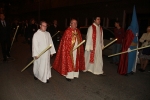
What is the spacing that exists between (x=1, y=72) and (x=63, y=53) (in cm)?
249

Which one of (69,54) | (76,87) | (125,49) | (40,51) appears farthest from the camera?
(125,49)

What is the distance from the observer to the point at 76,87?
5203mm

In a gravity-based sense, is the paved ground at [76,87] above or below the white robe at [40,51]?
below

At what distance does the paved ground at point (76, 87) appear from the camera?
4594mm

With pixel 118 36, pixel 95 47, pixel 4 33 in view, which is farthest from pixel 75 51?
pixel 4 33

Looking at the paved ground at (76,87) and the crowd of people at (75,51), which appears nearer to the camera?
the paved ground at (76,87)

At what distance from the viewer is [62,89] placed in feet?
16.5

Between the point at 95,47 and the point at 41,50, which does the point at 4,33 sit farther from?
the point at 95,47

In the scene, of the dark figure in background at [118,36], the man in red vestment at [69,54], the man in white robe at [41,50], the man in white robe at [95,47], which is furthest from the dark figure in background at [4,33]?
the dark figure in background at [118,36]

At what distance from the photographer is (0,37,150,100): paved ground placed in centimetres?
459

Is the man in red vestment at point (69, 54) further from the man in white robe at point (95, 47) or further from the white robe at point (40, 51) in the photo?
the man in white robe at point (95, 47)

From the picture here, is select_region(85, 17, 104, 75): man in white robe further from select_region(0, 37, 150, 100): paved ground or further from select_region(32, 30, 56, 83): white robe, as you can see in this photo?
select_region(32, 30, 56, 83): white robe

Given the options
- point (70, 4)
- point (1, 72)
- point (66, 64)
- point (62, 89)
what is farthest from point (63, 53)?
point (70, 4)

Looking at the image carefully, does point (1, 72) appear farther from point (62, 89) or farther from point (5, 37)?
point (62, 89)
